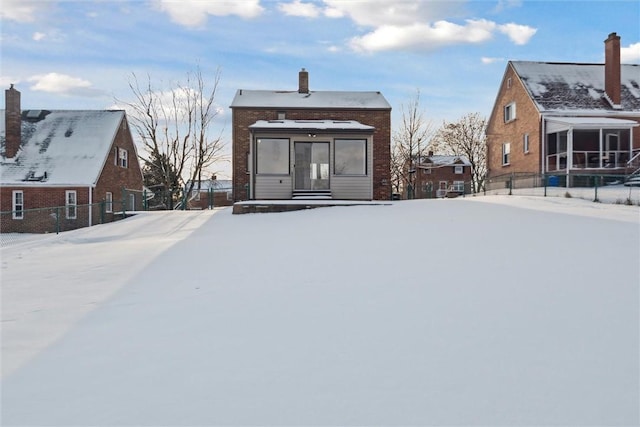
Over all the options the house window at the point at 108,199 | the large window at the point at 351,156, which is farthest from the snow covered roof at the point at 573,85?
the house window at the point at 108,199

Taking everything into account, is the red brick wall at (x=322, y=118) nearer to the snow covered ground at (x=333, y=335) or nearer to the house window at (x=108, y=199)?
the house window at (x=108, y=199)

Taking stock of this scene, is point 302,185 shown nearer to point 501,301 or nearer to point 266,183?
point 266,183

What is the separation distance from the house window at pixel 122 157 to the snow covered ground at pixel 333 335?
23.0m

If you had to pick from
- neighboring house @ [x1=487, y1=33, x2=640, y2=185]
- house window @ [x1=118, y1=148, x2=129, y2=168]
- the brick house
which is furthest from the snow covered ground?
the brick house

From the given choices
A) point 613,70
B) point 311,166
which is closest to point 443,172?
point 613,70

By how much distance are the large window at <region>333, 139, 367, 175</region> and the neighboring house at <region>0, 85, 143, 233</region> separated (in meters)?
11.6

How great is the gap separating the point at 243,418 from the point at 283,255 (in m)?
5.82

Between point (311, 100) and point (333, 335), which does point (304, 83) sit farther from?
point (333, 335)

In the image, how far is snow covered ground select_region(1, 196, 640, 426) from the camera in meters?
3.36

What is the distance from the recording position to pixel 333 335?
468cm

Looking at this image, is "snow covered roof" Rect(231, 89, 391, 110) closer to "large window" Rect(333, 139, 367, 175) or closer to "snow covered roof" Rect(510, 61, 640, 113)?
"large window" Rect(333, 139, 367, 175)

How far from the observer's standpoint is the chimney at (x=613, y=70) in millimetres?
26922

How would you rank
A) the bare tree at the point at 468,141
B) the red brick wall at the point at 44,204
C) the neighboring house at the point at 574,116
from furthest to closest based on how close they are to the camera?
the bare tree at the point at 468,141 → the red brick wall at the point at 44,204 → the neighboring house at the point at 574,116

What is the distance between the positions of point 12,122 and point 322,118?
1874cm
